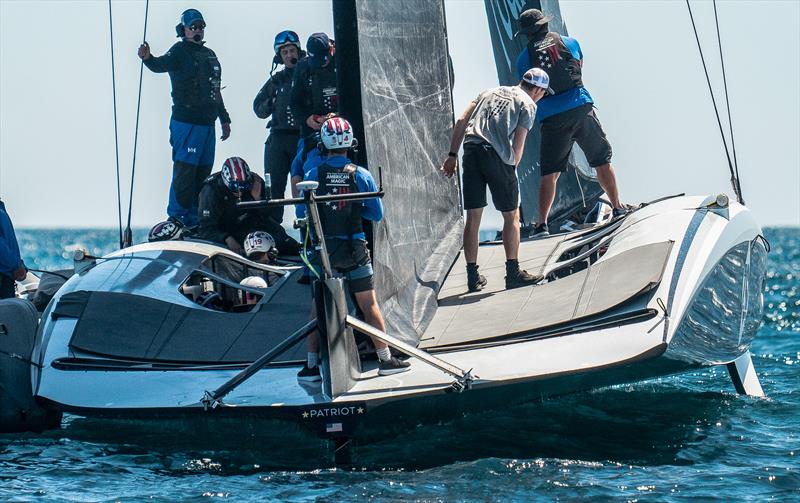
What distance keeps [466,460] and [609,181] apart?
3678 millimetres

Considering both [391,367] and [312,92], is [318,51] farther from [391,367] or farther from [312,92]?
[391,367]

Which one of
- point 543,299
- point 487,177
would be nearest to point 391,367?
point 543,299

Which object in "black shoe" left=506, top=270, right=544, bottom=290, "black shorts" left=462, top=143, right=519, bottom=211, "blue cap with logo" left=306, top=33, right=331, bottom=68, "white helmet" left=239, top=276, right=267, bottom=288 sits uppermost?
"blue cap with logo" left=306, top=33, right=331, bottom=68

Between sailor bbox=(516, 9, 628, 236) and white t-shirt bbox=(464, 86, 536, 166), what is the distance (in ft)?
3.54

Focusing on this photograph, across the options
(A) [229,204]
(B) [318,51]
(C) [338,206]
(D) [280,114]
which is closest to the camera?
(C) [338,206]

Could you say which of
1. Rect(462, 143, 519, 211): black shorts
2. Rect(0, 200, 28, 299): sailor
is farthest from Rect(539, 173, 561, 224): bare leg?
Rect(0, 200, 28, 299): sailor

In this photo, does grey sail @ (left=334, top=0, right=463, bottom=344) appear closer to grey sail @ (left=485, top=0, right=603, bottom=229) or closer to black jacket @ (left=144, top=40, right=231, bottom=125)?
grey sail @ (left=485, top=0, right=603, bottom=229)

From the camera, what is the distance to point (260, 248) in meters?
9.98

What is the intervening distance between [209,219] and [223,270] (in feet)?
2.87

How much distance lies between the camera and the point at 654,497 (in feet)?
21.1

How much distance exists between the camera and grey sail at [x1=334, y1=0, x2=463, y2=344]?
7.89 meters

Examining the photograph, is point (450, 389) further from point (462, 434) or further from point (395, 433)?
point (462, 434)

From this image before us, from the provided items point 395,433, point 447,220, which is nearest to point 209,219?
point 447,220

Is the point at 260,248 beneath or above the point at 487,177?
beneath
